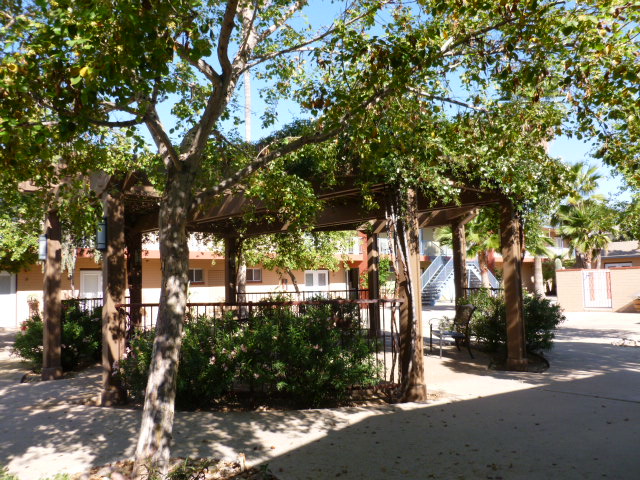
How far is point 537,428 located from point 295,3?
21.3 feet

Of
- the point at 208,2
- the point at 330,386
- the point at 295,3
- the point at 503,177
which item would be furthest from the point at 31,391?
the point at 503,177

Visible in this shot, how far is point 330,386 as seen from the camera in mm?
6855

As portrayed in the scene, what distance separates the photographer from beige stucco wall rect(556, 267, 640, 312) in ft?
78.0

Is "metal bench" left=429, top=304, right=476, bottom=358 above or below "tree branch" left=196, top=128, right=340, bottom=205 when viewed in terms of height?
below

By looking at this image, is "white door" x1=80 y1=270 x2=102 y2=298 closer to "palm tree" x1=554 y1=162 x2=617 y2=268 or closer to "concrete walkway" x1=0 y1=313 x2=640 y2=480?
"concrete walkway" x1=0 y1=313 x2=640 y2=480

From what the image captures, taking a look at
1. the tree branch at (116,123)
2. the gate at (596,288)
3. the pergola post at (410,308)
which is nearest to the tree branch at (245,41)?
the tree branch at (116,123)

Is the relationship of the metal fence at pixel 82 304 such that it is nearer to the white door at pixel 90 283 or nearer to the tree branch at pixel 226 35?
the tree branch at pixel 226 35

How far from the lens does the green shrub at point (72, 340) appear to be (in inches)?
409

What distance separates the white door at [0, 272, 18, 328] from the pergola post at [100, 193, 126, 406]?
1846 centimetres

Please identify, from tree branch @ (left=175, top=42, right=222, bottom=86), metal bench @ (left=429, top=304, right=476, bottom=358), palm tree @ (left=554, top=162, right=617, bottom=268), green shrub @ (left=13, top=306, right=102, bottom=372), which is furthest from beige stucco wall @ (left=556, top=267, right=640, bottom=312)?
tree branch @ (left=175, top=42, right=222, bottom=86)

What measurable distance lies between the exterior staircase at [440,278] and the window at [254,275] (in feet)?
31.3

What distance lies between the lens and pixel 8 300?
76.8 feet

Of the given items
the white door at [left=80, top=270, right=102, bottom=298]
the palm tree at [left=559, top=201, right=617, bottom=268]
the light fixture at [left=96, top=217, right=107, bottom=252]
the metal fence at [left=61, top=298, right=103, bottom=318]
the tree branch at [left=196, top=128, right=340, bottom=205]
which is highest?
the palm tree at [left=559, top=201, right=617, bottom=268]

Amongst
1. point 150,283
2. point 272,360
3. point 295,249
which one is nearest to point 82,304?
point 295,249
